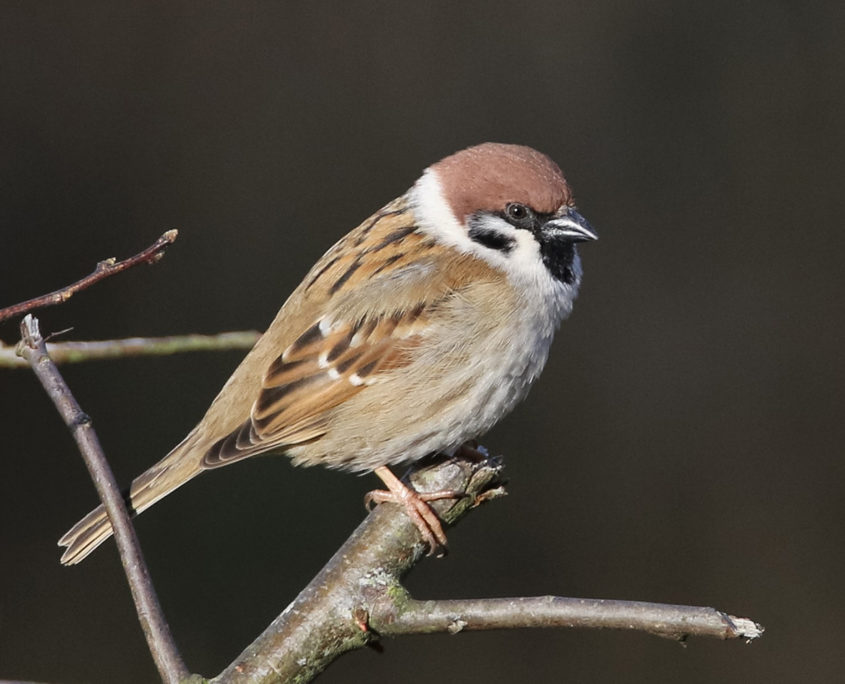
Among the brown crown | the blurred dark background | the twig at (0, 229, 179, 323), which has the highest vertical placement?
the twig at (0, 229, 179, 323)

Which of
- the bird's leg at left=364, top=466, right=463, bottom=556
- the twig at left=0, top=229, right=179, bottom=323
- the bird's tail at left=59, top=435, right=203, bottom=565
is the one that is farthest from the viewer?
the bird's tail at left=59, top=435, right=203, bottom=565

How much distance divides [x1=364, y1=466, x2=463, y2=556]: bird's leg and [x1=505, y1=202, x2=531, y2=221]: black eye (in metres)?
0.82

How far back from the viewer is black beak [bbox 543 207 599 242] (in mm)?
3295

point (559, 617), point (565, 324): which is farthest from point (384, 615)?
point (565, 324)

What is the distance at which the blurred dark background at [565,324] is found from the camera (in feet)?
18.7

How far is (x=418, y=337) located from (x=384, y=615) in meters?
1.25

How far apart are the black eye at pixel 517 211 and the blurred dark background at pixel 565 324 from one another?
2610 mm

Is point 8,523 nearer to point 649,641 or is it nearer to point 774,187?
point 649,641

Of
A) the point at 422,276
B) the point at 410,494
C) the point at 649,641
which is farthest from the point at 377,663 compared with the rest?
the point at 410,494

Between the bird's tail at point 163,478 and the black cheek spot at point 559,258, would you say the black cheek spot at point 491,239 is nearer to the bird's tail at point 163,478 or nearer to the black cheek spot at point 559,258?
the black cheek spot at point 559,258

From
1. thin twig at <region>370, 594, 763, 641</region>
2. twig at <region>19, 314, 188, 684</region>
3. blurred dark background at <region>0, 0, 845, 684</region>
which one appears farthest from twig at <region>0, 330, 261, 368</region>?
blurred dark background at <region>0, 0, 845, 684</region>

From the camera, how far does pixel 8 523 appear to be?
564 centimetres

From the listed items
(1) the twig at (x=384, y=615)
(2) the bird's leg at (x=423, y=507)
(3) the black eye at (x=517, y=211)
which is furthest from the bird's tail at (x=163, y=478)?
(3) the black eye at (x=517, y=211)

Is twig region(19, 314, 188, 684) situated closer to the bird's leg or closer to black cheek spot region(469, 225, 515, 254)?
the bird's leg
